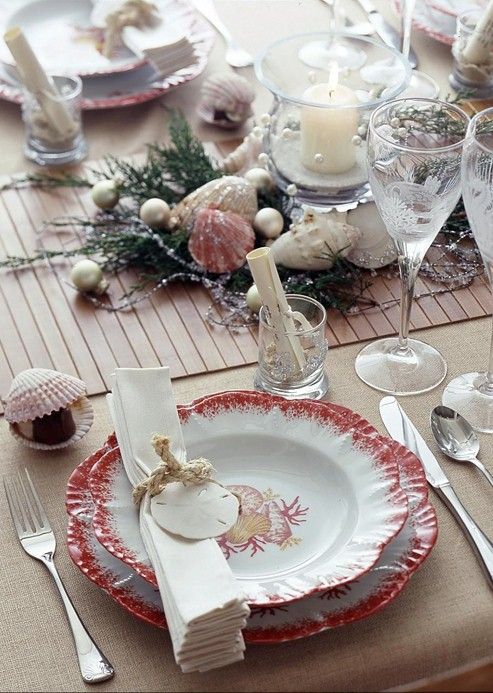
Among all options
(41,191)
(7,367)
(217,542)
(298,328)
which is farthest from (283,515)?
(41,191)

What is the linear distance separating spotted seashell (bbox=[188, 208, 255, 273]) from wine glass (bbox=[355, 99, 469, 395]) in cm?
21

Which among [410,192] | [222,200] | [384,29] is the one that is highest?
[410,192]

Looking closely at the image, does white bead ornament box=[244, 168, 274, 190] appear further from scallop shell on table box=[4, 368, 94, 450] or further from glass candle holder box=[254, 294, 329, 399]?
scallop shell on table box=[4, 368, 94, 450]

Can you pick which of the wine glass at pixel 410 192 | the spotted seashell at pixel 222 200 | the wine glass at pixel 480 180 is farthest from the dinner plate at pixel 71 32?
the wine glass at pixel 480 180

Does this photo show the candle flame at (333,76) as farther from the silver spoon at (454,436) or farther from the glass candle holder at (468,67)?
the silver spoon at (454,436)

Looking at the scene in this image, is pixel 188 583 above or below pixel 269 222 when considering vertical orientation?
above

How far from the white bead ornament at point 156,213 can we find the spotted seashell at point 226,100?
0.28 metres

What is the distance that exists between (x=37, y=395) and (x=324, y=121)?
1.68 feet

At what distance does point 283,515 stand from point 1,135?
901 millimetres

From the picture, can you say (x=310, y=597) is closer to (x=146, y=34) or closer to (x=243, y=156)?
(x=243, y=156)

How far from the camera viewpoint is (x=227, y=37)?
168 centimetres

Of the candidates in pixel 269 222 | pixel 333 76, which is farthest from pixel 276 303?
pixel 333 76

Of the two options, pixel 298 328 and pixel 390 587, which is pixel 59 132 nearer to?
pixel 298 328

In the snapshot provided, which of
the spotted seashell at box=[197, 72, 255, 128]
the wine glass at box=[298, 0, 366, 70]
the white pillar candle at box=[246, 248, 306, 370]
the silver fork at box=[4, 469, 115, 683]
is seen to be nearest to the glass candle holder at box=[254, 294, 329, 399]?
the white pillar candle at box=[246, 248, 306, 370]
